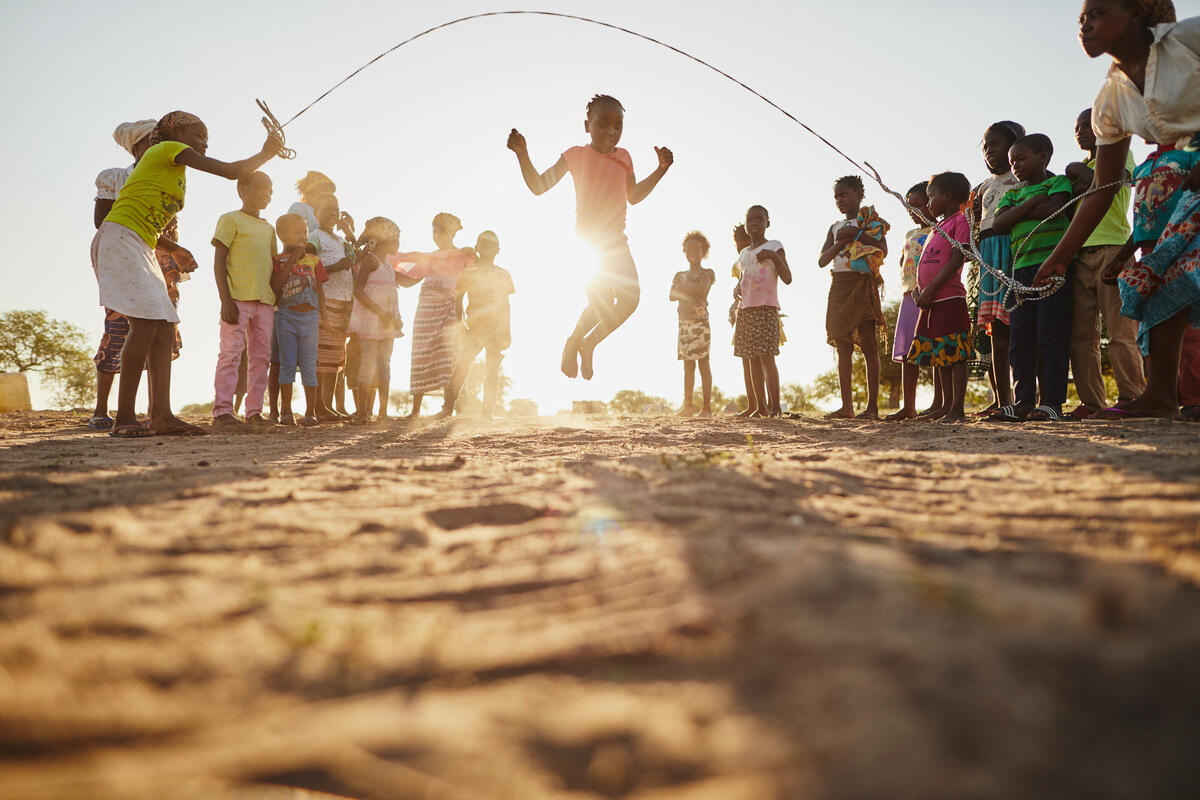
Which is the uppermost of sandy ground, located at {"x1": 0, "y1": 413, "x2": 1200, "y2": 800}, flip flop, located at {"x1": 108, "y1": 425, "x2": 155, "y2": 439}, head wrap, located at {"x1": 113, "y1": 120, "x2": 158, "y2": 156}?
head wrap, located at {"x1": 113, "y1": 120, "x2": 158, "y2": 156}

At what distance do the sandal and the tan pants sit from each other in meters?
0.31

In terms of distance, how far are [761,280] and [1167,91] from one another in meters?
4.14

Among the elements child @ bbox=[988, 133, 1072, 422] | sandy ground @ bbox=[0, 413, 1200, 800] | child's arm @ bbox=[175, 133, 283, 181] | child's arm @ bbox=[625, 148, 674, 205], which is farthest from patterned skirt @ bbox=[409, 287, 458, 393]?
sandy ground @ bbox=[0, 413, 1200, 800]

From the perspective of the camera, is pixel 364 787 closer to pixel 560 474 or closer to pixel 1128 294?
pixel 560 474

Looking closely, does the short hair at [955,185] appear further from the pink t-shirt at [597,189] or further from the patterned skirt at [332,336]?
the patterned skirt at [332,336]

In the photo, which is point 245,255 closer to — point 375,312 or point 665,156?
point 375,312

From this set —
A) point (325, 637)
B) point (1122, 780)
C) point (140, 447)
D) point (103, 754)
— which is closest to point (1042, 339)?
point (1122, 780)

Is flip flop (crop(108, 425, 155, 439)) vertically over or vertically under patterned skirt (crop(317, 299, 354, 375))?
under

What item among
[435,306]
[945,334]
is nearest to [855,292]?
[945,334]

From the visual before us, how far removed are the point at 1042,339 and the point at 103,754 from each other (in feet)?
17.7

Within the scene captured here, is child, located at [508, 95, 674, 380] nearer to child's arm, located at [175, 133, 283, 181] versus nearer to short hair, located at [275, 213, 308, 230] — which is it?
child's arm, located at [175, 133, 283, 181]

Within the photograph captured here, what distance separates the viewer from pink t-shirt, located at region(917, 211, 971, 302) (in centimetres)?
510

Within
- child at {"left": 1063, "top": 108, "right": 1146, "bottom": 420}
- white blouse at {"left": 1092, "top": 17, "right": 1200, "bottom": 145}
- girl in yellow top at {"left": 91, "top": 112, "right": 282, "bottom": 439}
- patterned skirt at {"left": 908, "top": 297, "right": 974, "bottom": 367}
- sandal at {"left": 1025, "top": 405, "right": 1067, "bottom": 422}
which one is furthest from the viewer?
patterned skirt at {"left": 908, "top": 297, "right": 974, "bottom": 367}

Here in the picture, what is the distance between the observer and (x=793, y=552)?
121cm
